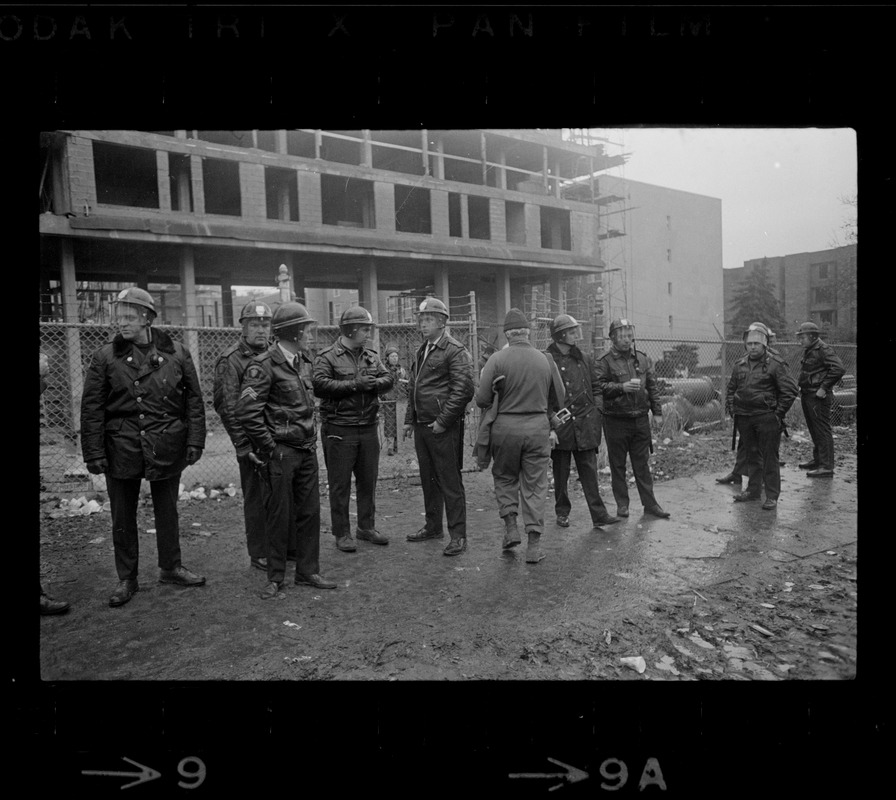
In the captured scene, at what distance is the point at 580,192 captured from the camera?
109 feet

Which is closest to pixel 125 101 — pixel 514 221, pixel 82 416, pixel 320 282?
pixel 82 416

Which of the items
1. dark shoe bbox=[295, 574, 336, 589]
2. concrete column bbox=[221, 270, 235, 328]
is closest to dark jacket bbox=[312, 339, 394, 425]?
dark shoe bbox=[295, 574, 336, 589]

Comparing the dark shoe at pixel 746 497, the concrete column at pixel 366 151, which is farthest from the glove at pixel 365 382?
the concrete column at pixel 366 151

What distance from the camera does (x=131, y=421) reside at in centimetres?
436

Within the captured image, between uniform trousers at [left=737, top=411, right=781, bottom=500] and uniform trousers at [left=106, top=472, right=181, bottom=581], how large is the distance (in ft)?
19.1

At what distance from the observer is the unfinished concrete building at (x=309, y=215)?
717 inches

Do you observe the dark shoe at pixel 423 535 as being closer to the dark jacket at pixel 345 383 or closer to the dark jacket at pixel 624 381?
the dark jacket at pixel 345 383

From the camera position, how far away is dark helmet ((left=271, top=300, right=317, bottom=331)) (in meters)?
4.70

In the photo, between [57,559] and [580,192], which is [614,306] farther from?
[57,559]

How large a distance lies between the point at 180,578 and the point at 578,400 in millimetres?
4062

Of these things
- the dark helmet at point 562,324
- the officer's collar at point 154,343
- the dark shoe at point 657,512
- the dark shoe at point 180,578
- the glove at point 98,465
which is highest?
the dark helmet at point 562,324

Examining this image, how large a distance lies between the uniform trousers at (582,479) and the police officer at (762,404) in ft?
6.20
